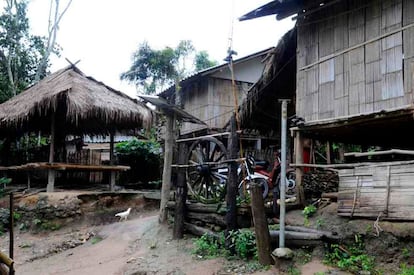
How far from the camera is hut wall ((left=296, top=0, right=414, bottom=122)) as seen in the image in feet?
21.8

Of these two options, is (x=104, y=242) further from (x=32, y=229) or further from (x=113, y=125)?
(x=113, y=125)

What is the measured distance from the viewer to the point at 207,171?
8.71 metres

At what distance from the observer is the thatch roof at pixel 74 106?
1075 cm

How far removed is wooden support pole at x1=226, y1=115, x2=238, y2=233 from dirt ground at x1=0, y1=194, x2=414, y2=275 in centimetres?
81

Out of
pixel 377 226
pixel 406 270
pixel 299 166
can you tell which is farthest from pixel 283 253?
pixel 299 166

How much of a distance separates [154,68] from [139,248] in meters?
18.1

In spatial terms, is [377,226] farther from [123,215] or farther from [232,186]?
[123,215]

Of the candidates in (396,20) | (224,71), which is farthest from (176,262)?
(224,71)

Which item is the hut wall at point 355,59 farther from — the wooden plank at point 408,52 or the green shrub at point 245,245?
the green shrub at point 245,245

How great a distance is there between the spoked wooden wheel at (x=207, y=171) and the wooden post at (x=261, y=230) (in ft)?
6.11

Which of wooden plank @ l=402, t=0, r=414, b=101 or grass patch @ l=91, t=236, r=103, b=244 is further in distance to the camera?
grass patch @ l=91, t=236, r=103, b=244

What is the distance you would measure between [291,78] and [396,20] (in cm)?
403

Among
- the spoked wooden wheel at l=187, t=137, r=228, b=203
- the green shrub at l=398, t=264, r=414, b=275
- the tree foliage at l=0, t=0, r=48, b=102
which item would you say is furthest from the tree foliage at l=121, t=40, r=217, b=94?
the green shrub at l=398, t=264, r=414, b=275

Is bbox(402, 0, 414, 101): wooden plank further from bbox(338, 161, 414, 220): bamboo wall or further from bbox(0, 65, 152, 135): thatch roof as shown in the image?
bbox(0, 65, 152, 135): thatch roof
